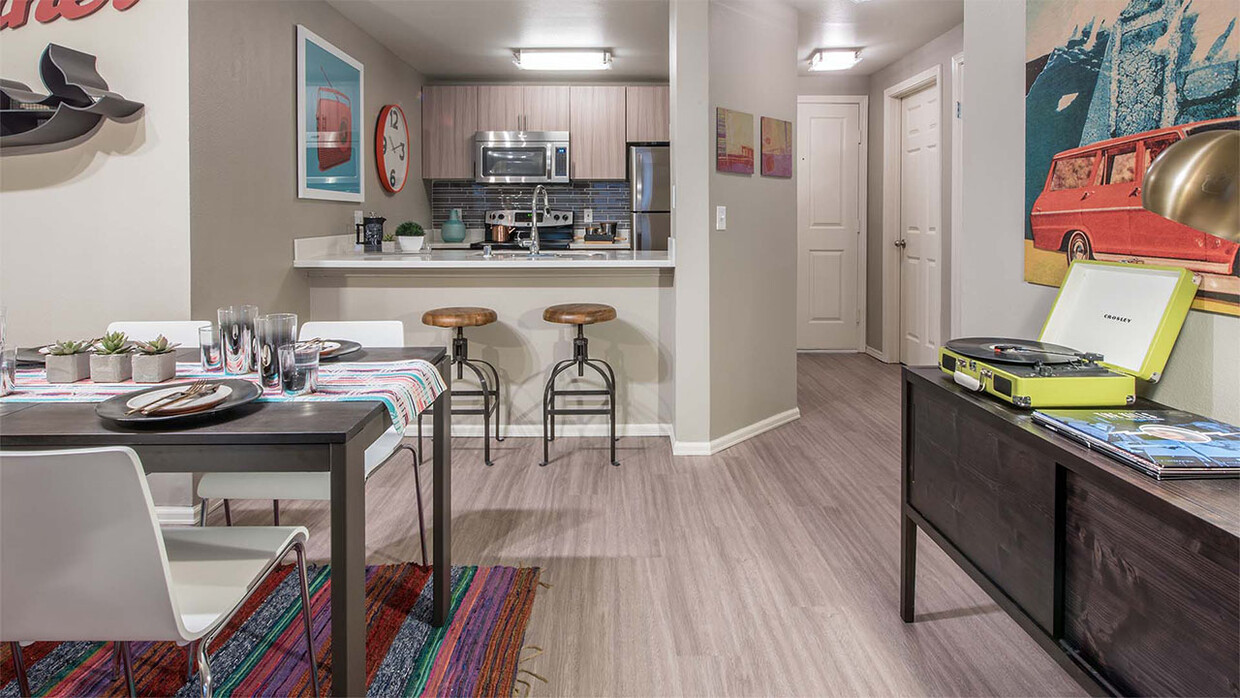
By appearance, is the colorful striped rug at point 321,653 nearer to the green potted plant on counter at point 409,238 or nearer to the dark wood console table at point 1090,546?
the dark wood console table at point 1090,546

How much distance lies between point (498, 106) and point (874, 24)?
2.97 metres

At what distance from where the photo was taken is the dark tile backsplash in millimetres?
6668

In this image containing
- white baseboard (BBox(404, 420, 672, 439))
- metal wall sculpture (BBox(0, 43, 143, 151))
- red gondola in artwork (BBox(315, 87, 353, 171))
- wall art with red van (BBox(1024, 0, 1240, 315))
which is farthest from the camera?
white baseboard (BBox(404, 420, 672, 439))

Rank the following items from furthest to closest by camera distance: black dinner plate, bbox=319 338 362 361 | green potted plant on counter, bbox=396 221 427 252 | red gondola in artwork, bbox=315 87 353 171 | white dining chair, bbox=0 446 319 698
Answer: green potted plant on counter, bbox=396 221 427 252
red gondola in artwork, bbox=315 87 353 171
black dinner plate, bbox=319 338 362 361
white dining chair, bbox=0 446 319 698

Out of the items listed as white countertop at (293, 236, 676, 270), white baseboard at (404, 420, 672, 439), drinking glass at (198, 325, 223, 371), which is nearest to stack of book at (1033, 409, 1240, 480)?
drinking glass at (198, 325, 223, 371)

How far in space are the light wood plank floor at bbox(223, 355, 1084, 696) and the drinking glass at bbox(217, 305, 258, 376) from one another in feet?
3.23

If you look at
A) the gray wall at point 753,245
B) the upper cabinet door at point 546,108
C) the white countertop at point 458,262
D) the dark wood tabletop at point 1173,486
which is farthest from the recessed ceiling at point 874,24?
the dark wood tabletop at point 1173,486

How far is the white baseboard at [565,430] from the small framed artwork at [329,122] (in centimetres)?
140

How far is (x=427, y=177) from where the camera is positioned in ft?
20.6

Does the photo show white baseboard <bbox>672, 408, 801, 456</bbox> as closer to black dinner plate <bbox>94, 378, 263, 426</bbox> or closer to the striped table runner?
the striped table runner

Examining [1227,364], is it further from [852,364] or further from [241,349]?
[852,364]

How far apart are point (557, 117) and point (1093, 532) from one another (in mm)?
5664

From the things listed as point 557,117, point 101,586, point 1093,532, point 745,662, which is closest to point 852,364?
point 557,117

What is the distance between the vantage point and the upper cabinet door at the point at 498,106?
6.30 meters
